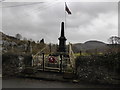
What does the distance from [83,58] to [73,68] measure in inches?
37.6

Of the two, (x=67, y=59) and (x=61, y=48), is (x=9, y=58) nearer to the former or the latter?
(x=67, y=59)

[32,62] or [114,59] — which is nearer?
[114,59]

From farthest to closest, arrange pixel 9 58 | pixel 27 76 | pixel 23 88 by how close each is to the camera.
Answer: pixel 9 58 → pixel 27 76 → pixel 23 88

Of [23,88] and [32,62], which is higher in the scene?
[32,62]

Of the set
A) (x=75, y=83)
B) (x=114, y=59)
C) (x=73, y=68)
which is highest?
(x=114, y=59)

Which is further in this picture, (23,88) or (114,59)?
(114,59)

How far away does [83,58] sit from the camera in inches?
370

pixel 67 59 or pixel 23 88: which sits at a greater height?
pixel 67 59

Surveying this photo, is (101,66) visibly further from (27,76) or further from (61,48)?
(61,48)

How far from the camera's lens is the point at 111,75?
8.54 m

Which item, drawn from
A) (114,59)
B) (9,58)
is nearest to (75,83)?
(114,59)

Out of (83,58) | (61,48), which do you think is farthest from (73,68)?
(61,48)

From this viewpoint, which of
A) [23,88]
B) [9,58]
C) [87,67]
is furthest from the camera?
[9,58]

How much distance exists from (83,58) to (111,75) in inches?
76.2
